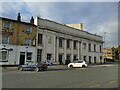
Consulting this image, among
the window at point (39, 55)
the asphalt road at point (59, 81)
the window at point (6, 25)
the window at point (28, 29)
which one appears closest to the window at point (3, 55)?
the window at point (6, 25)

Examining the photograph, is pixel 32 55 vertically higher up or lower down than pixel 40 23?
lower down

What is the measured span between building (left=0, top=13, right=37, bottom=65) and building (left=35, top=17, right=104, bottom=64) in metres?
2.16

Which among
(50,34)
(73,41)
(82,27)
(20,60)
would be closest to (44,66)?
(20,60)

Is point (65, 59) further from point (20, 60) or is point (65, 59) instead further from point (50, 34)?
point (20, 60)

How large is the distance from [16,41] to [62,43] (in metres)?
15.2

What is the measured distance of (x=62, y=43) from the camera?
165 ft

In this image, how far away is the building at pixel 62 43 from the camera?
43.3 m

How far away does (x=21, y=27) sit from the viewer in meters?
38.6

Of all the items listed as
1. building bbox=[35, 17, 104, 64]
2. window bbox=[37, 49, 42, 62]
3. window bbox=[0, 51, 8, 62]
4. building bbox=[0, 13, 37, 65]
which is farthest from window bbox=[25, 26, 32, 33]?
window bbox=[0, 51, 8, 62]

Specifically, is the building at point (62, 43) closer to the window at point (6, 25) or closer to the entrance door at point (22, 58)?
the entrance door at point (22, 58)

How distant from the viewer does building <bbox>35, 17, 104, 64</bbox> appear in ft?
142

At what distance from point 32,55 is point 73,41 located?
54.8 feet

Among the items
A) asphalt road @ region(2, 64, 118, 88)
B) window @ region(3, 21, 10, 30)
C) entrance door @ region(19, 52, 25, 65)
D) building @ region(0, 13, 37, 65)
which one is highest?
window @ region(3, 21, 10, 30)

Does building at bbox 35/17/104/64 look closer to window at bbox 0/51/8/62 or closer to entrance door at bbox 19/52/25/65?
entrance door at bbox 19/52/25/65
